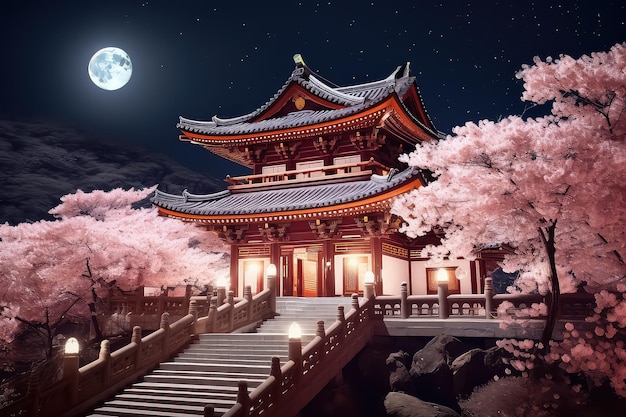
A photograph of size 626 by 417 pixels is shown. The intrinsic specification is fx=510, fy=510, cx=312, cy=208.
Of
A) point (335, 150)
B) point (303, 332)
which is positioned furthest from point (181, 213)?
point (303, 332)

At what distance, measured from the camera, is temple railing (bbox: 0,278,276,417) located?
12.0 metres

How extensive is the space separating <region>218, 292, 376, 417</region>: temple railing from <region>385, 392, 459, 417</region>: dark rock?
1.72 m

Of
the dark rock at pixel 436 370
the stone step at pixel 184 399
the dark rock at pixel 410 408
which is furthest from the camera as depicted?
the dark rock at pixel 436 370

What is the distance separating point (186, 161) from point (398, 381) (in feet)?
236

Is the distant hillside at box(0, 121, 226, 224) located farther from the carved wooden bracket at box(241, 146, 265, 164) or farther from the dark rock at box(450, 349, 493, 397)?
the dark rock at box(450, 349, 493, 397)

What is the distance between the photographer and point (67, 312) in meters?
27.5

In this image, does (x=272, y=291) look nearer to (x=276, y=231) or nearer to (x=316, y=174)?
(x=276, y=231)

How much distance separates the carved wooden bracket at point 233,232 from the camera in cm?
2403

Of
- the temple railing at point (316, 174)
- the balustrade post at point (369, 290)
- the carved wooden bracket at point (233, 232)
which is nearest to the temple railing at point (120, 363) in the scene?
the balustrade post at point (369, 290)

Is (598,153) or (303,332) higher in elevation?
(598,153)

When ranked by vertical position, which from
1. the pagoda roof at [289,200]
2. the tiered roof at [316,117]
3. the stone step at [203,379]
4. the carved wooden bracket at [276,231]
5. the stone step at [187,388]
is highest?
the tiered roof at [316,117]

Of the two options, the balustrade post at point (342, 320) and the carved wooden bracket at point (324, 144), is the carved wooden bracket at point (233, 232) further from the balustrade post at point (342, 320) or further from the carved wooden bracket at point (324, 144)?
the balustrade post at point (342, 320)

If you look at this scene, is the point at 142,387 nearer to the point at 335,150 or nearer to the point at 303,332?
the point at 303,332

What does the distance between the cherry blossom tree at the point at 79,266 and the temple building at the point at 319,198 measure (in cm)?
263
